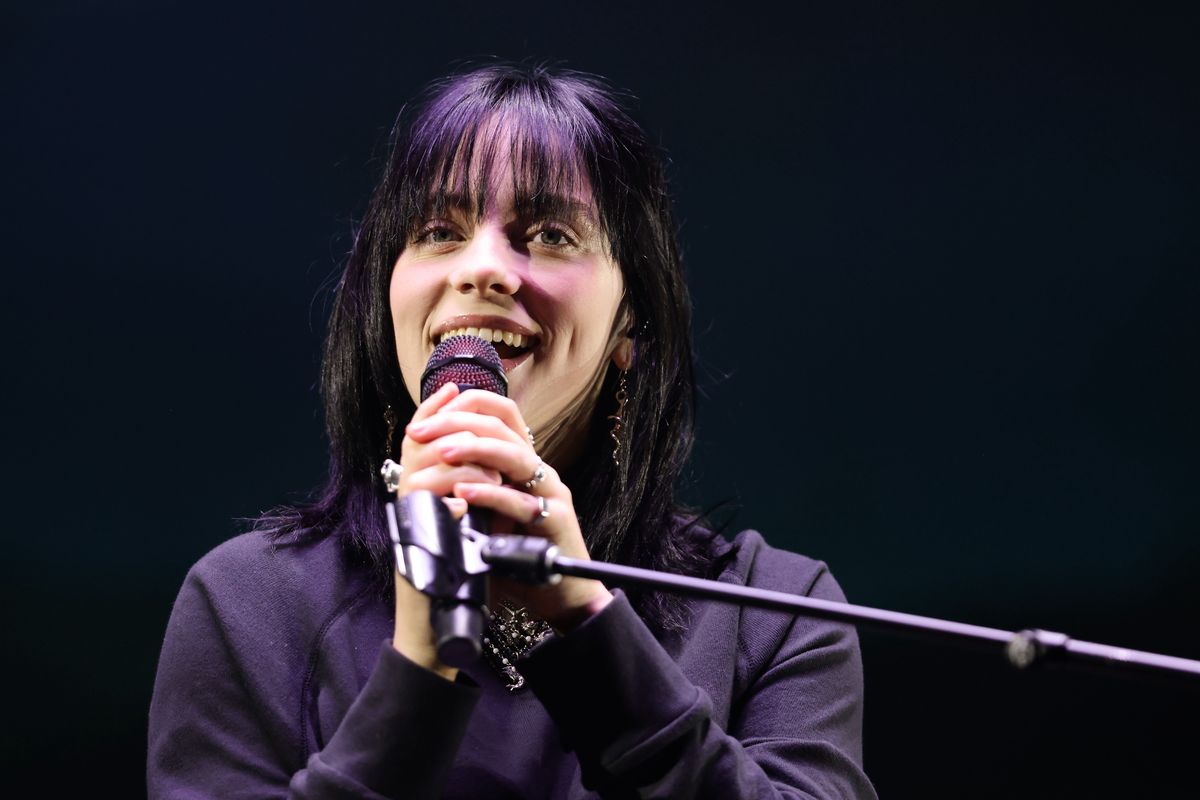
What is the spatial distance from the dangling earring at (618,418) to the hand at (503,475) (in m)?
0.44

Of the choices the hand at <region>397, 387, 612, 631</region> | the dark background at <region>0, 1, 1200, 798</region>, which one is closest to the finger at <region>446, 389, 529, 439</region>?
the hand at <region>397, 387, 612, 631</region>

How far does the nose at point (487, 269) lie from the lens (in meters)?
1.46

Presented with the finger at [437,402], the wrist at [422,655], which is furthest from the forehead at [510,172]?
the wrist at [422,655]

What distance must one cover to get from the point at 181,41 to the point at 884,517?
1.29 metres

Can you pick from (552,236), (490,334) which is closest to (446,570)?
(490,334)

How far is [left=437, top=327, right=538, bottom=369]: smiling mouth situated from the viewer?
1467 mm

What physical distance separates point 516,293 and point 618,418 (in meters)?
0.26

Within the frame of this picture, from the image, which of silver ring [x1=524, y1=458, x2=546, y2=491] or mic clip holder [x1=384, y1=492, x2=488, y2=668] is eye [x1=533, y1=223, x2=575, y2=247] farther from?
mic clip holder [x1=384, y1=492, x2=488, y2=668]

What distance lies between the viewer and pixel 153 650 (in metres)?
2.03

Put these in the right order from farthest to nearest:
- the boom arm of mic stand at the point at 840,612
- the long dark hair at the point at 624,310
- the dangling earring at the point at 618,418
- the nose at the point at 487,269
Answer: the dangling earring at the point at 618,418 < the long dark hair at the point at 624,310 < the nose at the point at 487,269 < the boom arm of mic stand at the point at 840,612

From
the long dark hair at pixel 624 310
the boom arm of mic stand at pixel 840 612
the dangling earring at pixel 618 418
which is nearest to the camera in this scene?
the boom arm of mic stand at pixel 840 612

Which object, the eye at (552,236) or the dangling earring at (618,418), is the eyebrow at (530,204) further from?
the dangling earring at (618,418)

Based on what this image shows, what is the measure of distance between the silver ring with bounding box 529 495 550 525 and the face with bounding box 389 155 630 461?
0.33m

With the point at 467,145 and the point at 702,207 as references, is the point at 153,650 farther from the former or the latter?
the point at 702,207
